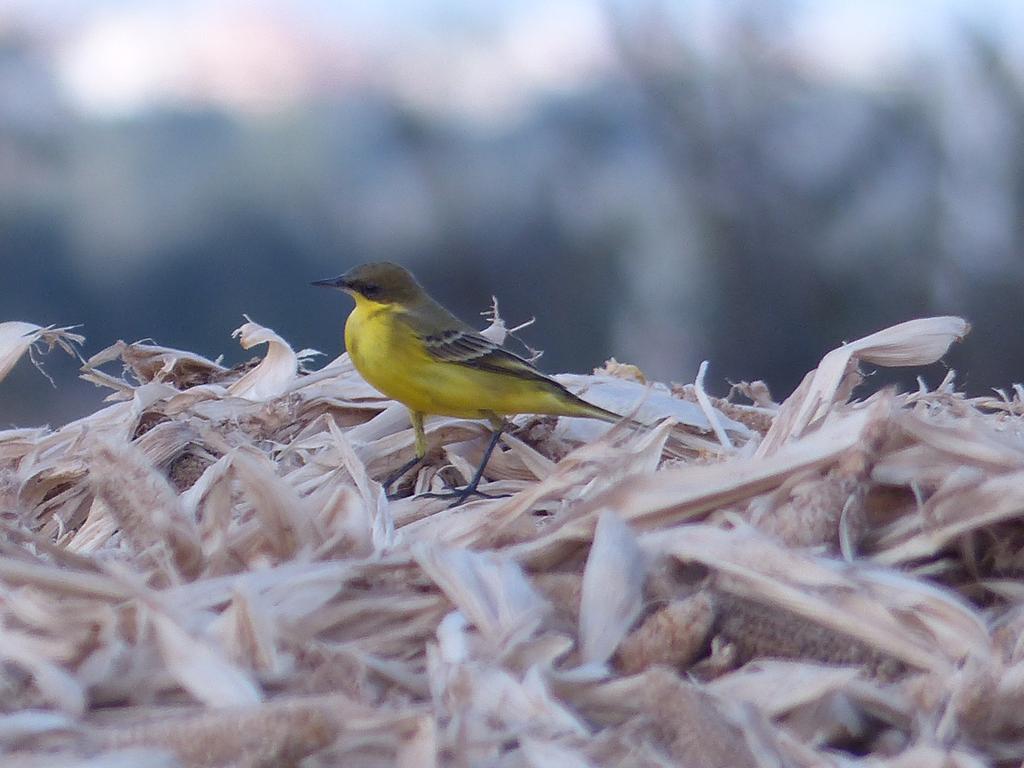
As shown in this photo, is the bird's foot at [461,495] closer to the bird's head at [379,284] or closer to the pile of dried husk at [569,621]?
the pile of dried husk at [569,621]

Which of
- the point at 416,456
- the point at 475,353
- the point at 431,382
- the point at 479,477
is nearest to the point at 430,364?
the point at 431,382

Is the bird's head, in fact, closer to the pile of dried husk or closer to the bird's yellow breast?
the bird's yellow breast

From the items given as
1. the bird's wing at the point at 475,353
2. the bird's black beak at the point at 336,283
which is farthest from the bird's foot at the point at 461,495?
the bird's black beak at the point at 336,283

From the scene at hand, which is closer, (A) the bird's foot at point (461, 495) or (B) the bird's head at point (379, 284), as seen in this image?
(A) the bird's foot at point (461, 495)

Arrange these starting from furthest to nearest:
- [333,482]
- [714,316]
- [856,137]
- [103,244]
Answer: [714,316] < [856,137] < [103,244] < [333,482]

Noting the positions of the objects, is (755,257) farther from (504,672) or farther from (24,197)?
(504,672)

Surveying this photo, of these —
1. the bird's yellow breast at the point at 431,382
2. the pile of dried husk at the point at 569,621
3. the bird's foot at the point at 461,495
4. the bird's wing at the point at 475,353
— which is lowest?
the bird's wing at the point at 475,353

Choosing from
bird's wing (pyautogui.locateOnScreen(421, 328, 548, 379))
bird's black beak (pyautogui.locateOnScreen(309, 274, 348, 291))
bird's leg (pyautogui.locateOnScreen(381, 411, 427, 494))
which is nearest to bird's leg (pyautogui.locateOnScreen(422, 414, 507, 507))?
bird's leg (pyautogui.locateOnScreen(381, 411, 427, 494))

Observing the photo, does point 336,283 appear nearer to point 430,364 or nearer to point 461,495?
point 430,364

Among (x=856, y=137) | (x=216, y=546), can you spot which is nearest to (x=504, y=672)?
(x=216, y=546)
